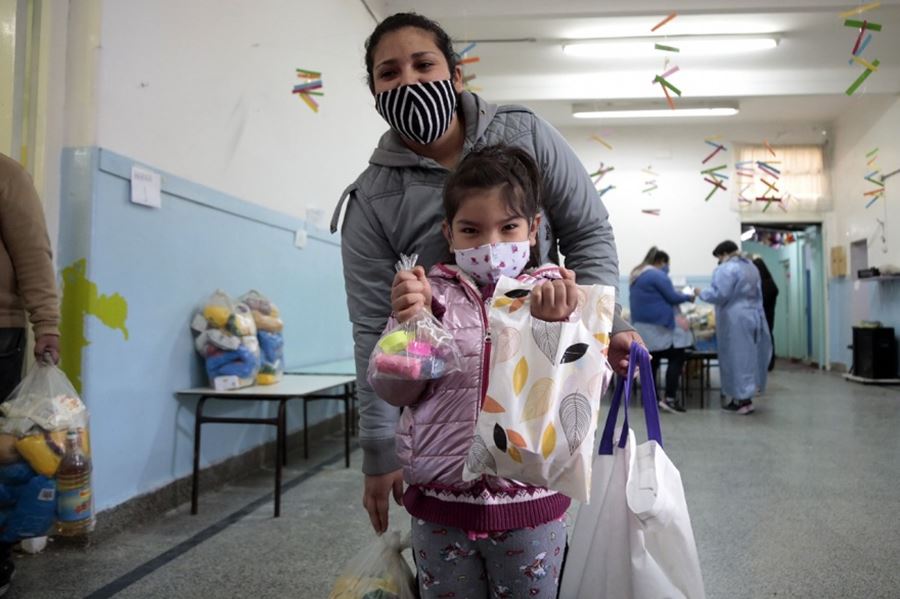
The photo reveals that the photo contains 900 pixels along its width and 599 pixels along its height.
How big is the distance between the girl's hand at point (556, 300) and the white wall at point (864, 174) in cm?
880

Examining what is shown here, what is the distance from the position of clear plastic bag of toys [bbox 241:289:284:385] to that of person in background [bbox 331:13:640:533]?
2.29 meters

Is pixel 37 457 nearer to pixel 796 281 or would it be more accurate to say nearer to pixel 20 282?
pixel 20 282

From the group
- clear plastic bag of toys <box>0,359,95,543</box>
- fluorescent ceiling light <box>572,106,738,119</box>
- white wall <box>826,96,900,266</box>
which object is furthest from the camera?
fluorescent ceiling light <box>572,106,738,119</box>

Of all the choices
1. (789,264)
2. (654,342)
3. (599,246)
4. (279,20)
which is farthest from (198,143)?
(789,264)

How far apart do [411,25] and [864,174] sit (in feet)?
31.6

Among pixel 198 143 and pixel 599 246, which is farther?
pixel 198 143

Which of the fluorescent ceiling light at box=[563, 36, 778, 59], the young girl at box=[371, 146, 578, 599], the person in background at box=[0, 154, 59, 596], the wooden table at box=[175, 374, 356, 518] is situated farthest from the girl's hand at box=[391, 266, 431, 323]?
the fluorescent ceiling light at box=[563, 36, 778, 59]

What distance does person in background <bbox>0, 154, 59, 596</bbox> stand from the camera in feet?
6.69

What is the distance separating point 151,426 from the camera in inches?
112

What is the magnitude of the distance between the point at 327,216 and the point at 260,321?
70.5 inches

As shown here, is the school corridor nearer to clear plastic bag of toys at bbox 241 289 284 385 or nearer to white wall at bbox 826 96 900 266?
clear plastic bag of toys at bbox 241 289 284 385

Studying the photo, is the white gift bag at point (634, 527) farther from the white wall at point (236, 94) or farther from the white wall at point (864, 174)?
the white wall at point (864, 174)

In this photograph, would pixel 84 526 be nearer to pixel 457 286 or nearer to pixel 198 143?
pixel 457 286

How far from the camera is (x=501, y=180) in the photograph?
3.53 feet
